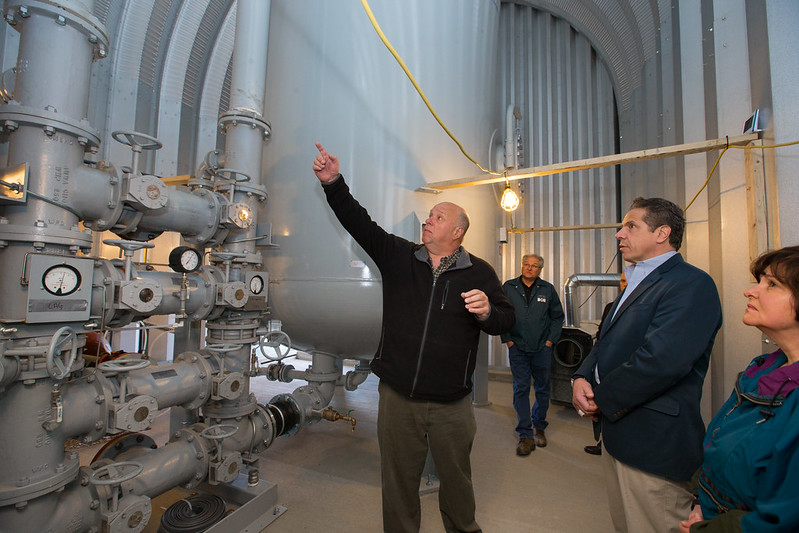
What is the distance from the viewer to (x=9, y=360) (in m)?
1.29

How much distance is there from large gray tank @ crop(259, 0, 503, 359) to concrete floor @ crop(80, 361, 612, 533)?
31.6 inches

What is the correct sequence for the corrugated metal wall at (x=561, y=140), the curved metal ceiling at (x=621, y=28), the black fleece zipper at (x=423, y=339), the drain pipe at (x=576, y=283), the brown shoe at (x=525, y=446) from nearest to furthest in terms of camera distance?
1. the black fleece zipper at (x=423, y=339)
2. the brown shoe at (x=525, y=446)
3. the curved metal ceiling at (x=621, y=28)
4. the drain pipe at (x=576, y=283)
5. the corrugated metal wall at (x=561, y=140)

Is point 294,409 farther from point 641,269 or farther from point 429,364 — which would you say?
point 641,269

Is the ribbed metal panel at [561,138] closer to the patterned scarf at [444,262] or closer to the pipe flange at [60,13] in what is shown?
the patterned scarf at [444,262]

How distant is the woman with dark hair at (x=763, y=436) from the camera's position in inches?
28.0

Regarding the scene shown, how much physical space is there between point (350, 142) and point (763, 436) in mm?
2088

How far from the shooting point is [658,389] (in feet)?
3.86

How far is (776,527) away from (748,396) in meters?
0.28

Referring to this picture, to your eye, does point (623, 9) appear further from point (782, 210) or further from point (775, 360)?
point (775, 360)

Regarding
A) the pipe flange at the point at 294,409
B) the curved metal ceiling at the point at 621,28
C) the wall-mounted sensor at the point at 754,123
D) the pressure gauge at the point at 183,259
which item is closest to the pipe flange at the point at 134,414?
the pressure gauge at the point at 183,259

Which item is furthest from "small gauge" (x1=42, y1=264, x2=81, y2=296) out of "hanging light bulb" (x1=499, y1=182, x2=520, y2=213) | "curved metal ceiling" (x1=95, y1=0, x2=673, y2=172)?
"curved metal ceiling" (x1=95, y1=0, x2=673, y2=172)

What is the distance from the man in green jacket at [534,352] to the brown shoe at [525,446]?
75 millimetres

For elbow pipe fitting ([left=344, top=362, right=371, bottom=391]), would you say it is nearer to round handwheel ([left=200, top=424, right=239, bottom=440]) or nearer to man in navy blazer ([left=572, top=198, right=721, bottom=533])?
round handwheel ([left=200, top=424, right=239, bottom=440])

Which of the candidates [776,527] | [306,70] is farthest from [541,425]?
[306,70]
